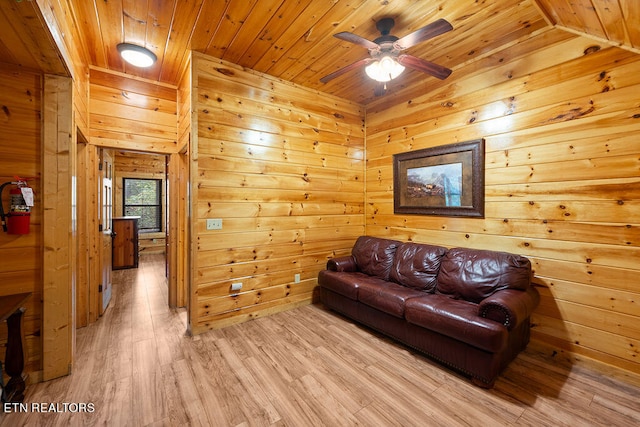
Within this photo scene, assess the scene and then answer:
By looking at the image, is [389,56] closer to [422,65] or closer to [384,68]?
[384,68]

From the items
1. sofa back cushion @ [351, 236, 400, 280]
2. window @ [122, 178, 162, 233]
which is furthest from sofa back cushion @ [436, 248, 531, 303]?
window @ [122, 178, 162, 233]

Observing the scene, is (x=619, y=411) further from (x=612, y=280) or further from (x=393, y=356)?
(x=393, y=356)

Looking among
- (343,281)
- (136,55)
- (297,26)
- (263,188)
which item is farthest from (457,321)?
(136,55)

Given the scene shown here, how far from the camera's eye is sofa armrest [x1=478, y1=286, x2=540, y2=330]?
193cm

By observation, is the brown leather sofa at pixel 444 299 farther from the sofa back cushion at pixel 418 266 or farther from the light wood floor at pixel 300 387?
the light wood floor at pixel 300 387

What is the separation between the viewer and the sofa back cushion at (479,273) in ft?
7.57

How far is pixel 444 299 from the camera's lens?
2.47 metres

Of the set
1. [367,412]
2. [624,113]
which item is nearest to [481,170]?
[624,113]

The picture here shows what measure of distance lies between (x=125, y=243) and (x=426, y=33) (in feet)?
20.8

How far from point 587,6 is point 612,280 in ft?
6.59

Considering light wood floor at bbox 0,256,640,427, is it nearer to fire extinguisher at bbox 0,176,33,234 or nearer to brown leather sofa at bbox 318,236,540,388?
brown leather sofa at bbox 318,236,540,388

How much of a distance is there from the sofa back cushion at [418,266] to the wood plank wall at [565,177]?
14.8 inches

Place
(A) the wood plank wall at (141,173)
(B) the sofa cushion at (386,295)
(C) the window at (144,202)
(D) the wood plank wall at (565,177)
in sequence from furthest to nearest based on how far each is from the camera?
(C) the window at (144,202) → (A) the wood plank wall at (141,173) → (B) the sofa cushion at (386,295) → (D) the wood plank wall at (565,177)

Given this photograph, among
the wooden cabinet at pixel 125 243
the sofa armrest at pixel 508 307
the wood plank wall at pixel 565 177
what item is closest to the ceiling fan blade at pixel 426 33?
the wood plank wall at pixel 565 177
